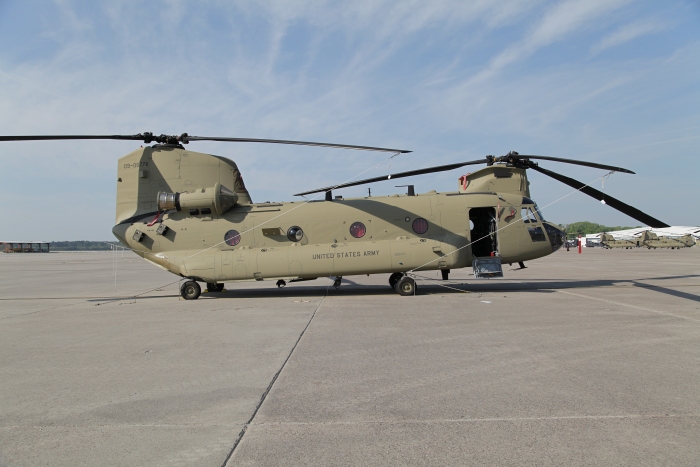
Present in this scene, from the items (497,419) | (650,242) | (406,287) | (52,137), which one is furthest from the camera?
(650,242)

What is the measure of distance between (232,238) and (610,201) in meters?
11.7

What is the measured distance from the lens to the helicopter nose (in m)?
14.3

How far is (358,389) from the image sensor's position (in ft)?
15.5

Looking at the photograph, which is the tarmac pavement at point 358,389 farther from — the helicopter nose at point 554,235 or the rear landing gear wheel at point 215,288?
the rear landing gear wheel at point 215,288

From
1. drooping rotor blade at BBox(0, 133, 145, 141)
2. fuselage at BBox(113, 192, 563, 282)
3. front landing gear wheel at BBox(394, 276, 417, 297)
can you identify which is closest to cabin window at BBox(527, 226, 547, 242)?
fuselage at BBox(113, 192, 563, 282)

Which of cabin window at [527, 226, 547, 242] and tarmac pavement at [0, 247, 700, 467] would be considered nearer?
tarmac pavement at [0, 247, 700, 467]

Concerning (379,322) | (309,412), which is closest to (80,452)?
(309,412)

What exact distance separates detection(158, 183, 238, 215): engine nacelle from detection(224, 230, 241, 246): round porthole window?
2.39ft

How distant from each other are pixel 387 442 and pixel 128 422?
7.67ft

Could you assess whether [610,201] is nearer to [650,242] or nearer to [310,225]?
[310,225]

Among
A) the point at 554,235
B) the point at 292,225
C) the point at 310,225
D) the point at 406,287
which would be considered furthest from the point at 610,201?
the point at 292,225

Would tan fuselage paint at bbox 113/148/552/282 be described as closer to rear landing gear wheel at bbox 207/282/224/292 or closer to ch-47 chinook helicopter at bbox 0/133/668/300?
ch-47 chinook helicopter at bbox 0/133/668/300

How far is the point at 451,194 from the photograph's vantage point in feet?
47.3

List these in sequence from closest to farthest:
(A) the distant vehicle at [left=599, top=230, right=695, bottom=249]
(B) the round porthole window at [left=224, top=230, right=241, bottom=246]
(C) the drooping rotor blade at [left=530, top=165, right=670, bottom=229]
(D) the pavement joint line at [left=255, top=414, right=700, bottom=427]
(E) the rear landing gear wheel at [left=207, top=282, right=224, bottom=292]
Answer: (D) the pavement joint line at [left=255, top=414, right=700, bottom=427], (C) the drooping rotor blade at [left=530, top=165, right=670, bottom=229], (B) the round porthole window at [left=224, top=230, right=241, bottom=246], (E) the rear landing gear wheel at [left=207, top=282, right=224, bottom=292], (A) the distant vehicle at [left=599, top=230, right=695, bottom=249]
